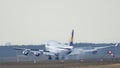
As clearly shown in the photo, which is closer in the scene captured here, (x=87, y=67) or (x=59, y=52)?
(x=87, y=67)

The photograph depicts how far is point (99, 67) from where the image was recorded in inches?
4596

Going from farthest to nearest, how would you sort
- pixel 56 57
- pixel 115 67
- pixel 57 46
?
pixel 57 46, pixel 56 57, pixel 115 67

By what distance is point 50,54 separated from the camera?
184 meters

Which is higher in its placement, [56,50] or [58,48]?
[58,48]

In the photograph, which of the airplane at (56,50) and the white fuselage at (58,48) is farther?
the white fuselage at (58,48)

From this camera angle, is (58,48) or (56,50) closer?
(58,48)

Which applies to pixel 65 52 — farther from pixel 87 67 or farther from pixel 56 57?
pixel 87 67

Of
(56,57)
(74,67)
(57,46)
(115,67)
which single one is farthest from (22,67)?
(57,46)

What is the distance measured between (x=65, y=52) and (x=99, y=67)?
72126 mm

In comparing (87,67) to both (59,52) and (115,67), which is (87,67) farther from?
(59,52)

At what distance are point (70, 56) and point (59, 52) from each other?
5.83 metres

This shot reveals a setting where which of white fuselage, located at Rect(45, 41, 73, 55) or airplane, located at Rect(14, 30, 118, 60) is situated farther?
white fuselage, located at Rect(45, 41, 73, 55)

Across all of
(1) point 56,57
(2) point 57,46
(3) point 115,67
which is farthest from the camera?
(2) point 57,46

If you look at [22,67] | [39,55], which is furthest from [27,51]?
[22,67]
